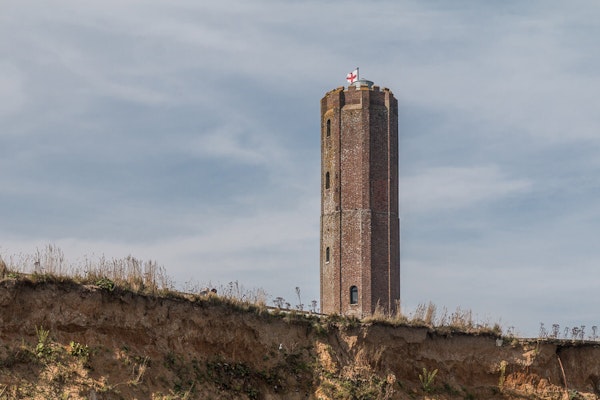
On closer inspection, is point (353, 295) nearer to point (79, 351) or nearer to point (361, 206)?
point (361, 206)

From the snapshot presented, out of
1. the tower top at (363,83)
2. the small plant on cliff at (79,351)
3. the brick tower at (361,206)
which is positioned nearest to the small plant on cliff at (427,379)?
the small plant on cliff at (79,351)

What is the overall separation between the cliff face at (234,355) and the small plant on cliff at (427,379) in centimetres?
4

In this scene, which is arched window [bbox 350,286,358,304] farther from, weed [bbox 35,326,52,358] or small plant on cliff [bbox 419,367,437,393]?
weed [bbox 35,326,52,358]

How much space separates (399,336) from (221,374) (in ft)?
20.2

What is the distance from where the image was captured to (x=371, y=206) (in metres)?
45.1

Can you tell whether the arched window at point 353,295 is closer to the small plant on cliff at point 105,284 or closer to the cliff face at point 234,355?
the cliff face at point 234,355

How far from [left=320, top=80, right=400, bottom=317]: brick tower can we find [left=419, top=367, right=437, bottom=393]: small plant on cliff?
17268 millimetres

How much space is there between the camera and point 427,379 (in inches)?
1040

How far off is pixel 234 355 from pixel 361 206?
22015 mm

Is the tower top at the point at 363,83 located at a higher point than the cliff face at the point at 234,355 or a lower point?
higher

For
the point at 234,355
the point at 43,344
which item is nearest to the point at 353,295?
the point at 234,355

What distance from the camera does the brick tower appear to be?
146 ft

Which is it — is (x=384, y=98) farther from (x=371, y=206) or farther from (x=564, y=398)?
(x=564, y=398)

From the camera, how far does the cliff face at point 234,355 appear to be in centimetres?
2041
